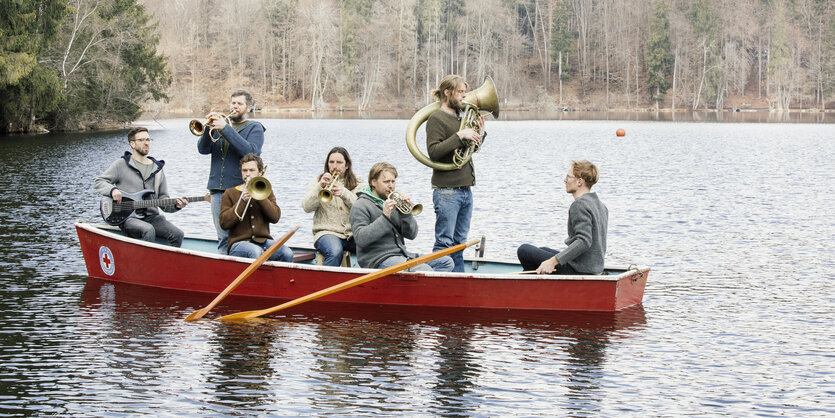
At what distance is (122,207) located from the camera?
11.1m

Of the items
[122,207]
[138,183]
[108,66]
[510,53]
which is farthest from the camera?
[510,53]

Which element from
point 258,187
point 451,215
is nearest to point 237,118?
point 258,187

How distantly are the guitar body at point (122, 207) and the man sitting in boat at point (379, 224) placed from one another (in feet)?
9.08

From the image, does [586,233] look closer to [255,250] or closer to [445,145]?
[445,145]

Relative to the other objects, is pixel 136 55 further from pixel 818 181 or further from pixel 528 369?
pixel 528 369

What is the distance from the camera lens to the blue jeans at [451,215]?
32.7ft

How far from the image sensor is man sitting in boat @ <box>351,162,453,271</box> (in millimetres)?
Result: 9742

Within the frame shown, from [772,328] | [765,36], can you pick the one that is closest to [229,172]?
[772,328]

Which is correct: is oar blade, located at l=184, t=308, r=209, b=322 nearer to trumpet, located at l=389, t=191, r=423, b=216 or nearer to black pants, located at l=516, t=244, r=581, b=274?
trumpet, located at l=389, t=191, r=423, b=216

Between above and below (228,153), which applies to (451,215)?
below

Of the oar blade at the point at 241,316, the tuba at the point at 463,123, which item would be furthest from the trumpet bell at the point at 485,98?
the oar blade at the point at 241,316

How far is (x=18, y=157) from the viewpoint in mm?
31047

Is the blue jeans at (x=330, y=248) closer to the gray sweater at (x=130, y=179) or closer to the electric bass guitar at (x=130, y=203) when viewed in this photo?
the electric bass guitar at (x=130, y=203)

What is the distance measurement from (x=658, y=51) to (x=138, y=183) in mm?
97840
